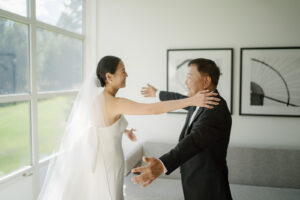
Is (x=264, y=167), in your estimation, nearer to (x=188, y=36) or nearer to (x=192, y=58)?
(x=192, y=58)

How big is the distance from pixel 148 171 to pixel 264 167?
88.9 inches

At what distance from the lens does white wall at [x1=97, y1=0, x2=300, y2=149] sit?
3.44 m

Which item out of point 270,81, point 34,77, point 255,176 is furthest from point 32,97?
point 270,81

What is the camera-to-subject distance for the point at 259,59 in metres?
3.45

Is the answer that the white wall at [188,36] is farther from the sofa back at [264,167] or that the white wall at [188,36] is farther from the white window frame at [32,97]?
the white window frame at [32,97]

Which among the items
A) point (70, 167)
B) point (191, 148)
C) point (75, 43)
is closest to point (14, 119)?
point (70, 167)

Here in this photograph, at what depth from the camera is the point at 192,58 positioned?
143 inches

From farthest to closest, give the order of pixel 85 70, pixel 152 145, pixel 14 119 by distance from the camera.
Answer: pixel 85 70 < pixel 152 145 < pixel 14 119

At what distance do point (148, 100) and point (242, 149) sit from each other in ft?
4.50

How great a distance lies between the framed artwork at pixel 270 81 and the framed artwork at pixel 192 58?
16 centimetres

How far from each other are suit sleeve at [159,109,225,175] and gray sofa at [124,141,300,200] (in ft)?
4.61

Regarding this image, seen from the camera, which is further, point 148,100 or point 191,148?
point 148,100

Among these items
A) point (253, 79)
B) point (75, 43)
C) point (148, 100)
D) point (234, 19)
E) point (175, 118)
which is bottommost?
point (175, 118)

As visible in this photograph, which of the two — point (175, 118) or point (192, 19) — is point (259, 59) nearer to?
point (192, 19)
